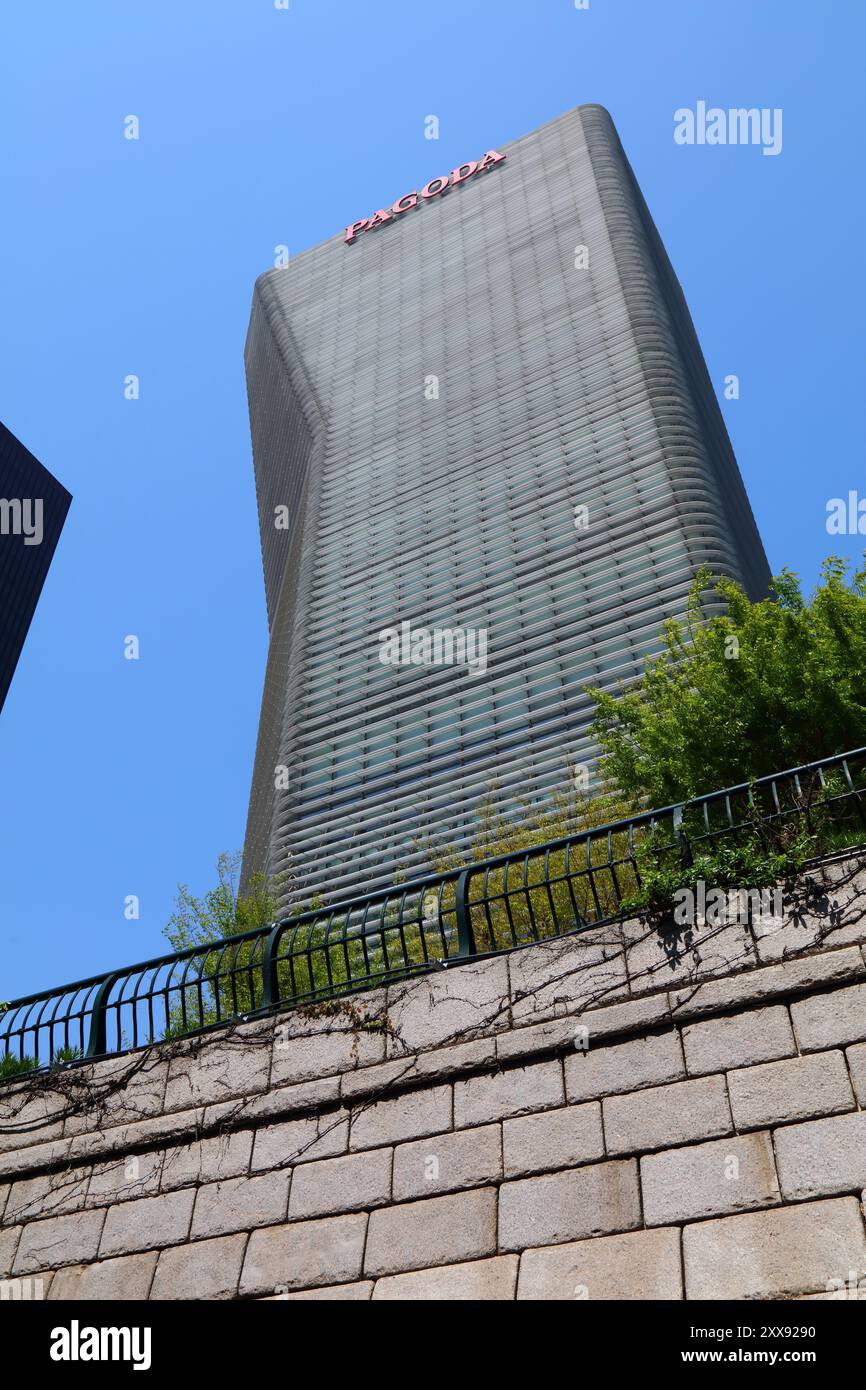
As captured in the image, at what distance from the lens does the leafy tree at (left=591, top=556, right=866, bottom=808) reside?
51.8 ft

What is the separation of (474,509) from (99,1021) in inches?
1278

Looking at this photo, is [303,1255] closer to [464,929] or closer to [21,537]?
[464,929]

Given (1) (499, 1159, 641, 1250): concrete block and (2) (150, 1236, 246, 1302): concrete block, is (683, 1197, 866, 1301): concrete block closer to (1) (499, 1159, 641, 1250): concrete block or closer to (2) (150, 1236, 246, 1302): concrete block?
(1) (499, 1159, 641, 1250): concrete block

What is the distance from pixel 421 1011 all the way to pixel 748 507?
54571 millimetres

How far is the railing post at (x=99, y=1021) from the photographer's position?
36.2 ft

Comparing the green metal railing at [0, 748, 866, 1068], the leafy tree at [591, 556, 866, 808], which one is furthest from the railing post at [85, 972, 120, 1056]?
the leafy tree at [591, 556, 866, 808]

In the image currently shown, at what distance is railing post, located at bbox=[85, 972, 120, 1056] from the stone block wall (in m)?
0.44

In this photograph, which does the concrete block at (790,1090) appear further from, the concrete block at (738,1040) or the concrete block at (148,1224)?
the concrete block at (148,1224)

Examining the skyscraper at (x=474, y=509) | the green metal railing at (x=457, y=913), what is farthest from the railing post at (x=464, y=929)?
the skyscraper at (x=474, y=509)

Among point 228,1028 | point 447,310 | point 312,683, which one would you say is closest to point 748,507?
point 447,310

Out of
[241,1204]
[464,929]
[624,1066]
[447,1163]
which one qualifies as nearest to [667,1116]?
[624,1066]

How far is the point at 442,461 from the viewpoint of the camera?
44938 mm

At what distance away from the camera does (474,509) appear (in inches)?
1639

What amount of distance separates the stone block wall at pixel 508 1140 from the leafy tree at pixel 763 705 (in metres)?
7.87
